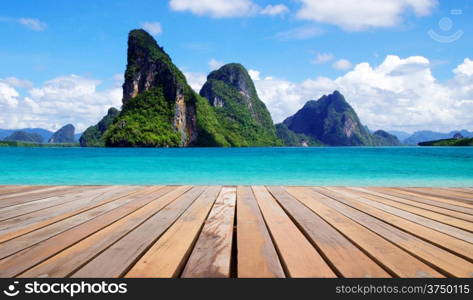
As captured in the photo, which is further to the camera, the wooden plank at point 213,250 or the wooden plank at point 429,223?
the wooden plank at point 429,223

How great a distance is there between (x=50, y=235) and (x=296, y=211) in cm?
189

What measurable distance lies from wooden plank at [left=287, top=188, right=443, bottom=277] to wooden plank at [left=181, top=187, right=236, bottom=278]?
72 cm

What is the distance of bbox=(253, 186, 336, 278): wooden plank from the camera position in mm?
1427

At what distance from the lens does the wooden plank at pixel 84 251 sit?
56.4 inches

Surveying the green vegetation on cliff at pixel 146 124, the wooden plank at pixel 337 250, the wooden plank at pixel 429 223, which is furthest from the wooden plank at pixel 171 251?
the green vegetation on cliff at pixel 146 124

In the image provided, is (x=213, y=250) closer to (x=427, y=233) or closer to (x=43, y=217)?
(x=427, y=233)

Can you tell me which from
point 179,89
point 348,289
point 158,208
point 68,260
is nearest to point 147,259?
point 68,260

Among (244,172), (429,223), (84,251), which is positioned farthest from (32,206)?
(244,172)

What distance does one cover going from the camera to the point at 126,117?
86.7 m

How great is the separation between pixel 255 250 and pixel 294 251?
20 cm

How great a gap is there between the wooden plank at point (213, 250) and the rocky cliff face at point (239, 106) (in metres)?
107

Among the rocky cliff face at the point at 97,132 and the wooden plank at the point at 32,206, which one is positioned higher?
the rocky cliff face at the point at 97,132

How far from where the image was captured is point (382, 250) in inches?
69.3

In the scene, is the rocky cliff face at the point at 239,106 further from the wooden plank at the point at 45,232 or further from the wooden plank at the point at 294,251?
the wooden plank at the point at 294,251
